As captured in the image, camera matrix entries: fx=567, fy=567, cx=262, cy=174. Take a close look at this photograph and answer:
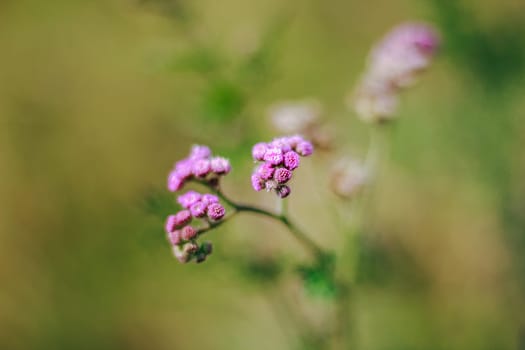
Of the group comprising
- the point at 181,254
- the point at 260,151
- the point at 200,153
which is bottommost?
the point at 181,254

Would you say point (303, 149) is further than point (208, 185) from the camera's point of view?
No

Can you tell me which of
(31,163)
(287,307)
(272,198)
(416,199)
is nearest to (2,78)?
(31,163)

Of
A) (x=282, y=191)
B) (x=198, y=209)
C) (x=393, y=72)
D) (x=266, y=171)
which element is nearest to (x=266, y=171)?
(x=266, y=171)

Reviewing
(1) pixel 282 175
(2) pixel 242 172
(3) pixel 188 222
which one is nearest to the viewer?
(1) pixel 282 175

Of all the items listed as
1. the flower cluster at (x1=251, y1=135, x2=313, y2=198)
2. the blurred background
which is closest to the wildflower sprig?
the flower cluster at (x1=251, y1=135, x2=313, y2=198)

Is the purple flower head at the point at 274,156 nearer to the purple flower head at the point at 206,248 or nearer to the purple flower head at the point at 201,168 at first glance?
the purple flower head at the point at 201,168

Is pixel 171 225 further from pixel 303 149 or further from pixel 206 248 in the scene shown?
pixel 303 149

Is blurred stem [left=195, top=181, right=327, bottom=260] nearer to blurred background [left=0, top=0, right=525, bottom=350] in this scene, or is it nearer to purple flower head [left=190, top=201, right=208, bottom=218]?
purple flower head [left=190, top=201, right=208, bottom=218]
